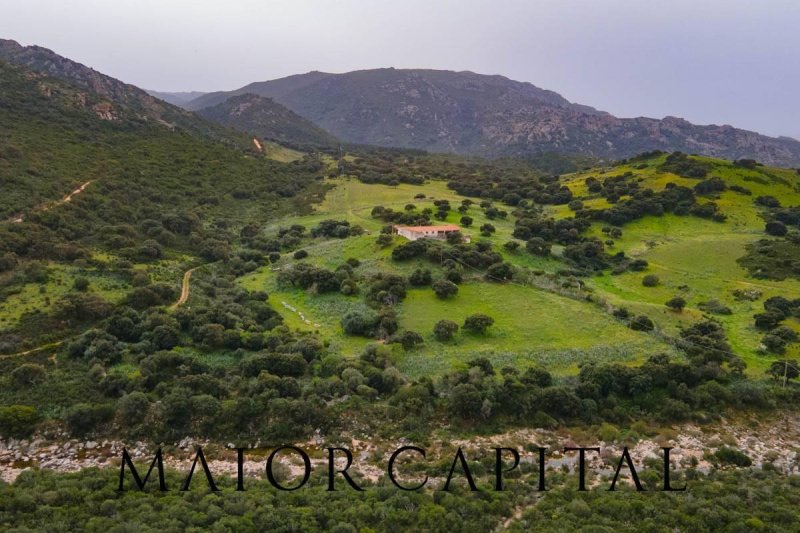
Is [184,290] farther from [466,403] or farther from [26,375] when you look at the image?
[466,403]

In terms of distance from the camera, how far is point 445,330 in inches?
1469

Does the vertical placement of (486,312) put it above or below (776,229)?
below

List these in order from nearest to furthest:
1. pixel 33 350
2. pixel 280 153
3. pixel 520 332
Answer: pixel 33 350 < pixel 520 332 < pixel 280 153

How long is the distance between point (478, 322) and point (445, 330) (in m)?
2.74

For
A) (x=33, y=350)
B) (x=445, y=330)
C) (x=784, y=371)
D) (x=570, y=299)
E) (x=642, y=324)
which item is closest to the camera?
(x=33, y=350)

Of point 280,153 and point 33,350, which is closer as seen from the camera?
point 33,350

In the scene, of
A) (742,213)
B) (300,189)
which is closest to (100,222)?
(300,189)

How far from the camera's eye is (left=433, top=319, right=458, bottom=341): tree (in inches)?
1470

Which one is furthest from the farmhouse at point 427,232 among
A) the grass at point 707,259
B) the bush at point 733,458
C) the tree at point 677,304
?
the bush at point 733,458

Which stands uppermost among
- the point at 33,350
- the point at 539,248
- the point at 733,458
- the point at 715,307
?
the point at 539,248

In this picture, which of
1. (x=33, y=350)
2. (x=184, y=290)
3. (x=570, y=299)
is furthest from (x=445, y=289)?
(x=33, y=350)

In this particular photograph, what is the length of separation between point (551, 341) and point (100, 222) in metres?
50.6

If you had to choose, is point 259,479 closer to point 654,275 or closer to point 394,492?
point 394,492

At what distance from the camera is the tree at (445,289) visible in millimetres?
43906
